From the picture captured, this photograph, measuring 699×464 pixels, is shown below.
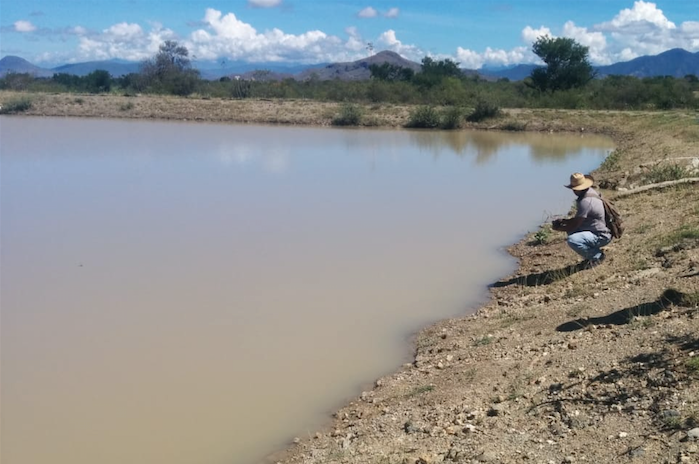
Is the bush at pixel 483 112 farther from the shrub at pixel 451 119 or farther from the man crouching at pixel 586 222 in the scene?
the man crouching at pixel 586 222

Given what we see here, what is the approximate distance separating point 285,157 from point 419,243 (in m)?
12.6

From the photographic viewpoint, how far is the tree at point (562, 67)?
53469 mm

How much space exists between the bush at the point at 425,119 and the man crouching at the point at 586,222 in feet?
97.8

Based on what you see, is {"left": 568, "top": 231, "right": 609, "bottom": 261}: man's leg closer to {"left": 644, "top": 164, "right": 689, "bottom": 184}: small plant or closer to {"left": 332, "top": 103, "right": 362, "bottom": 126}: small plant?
{"left": 644, "top": 164, "right": 689, "bottom": 184}: small plant

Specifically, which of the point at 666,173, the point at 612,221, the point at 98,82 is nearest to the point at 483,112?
the point at 666,173

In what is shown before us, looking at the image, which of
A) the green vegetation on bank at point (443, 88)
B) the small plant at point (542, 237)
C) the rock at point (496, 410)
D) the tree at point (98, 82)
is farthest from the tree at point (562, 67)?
the rock at point (496, 410)

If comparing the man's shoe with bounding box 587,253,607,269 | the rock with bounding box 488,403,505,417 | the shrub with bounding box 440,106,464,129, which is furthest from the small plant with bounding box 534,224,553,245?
the shrub with bounding box 440,106,464,129

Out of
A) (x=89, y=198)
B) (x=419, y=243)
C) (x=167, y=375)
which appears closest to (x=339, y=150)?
(x=89, y=198)

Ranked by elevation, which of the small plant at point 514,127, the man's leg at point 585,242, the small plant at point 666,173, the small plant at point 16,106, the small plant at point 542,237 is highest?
the small plant at point 16,106

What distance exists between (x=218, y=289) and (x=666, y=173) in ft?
29.8

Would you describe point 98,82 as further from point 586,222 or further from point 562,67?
point 586,222

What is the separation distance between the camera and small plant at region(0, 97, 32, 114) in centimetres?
4312

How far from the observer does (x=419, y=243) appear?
11.6 m

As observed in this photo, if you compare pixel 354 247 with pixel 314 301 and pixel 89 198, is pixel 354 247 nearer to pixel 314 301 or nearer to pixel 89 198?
pixel 314 301
